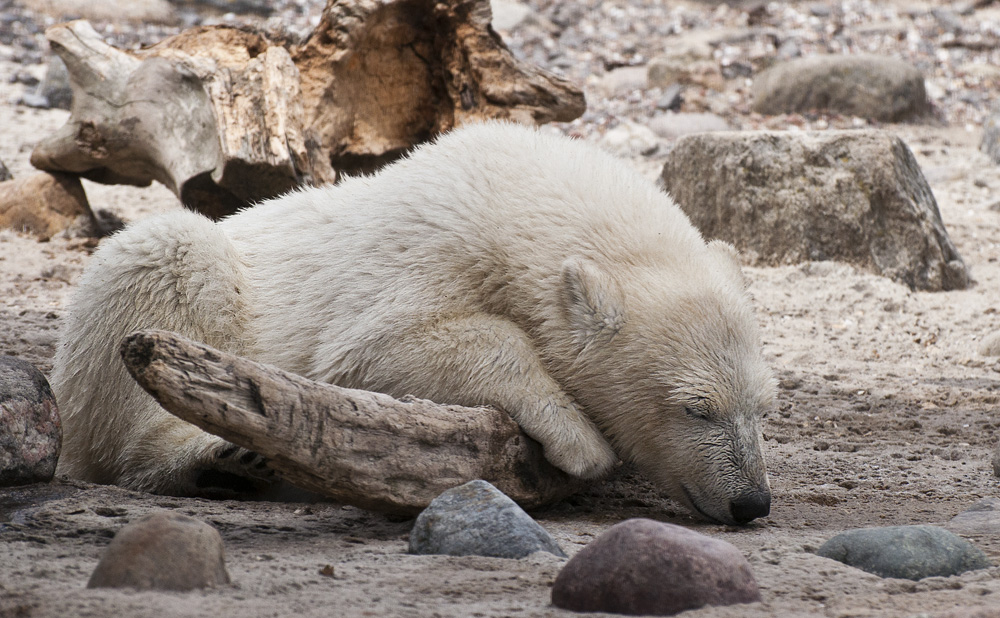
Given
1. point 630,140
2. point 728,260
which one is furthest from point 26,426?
point 630,140

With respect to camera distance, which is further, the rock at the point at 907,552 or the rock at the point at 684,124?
the rock at the point at 684,124

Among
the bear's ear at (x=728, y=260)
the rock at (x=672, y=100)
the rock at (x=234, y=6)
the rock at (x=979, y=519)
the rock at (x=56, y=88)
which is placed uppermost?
the rock at (x=234, y=6)

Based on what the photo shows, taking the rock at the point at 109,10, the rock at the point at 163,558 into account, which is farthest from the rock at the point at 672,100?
the rock at the point at 163,558

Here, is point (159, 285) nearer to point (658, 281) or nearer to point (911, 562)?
point (658, 281)

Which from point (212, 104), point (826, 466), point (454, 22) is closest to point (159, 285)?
point (212, 104)

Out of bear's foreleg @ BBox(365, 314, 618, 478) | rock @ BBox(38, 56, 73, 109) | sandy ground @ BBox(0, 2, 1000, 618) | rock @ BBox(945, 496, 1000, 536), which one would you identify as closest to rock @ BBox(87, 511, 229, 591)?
sandy ground @ BBox(0, 2, 1000, 618)

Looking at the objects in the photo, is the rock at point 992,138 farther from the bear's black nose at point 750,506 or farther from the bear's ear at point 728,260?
the bear's black nose at point 750,506

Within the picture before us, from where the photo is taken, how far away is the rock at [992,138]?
1033cm

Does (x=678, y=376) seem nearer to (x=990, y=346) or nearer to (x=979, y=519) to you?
(x=979, y=519)

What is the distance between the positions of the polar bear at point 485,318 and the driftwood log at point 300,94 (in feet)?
6.95

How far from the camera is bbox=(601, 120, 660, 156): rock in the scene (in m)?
10.7

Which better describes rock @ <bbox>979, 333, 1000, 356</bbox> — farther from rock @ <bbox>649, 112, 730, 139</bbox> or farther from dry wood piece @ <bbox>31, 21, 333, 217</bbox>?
rock @ <bbox>649, 112, 730, 139</bbox>

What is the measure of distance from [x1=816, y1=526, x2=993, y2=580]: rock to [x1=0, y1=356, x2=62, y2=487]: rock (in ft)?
8.38

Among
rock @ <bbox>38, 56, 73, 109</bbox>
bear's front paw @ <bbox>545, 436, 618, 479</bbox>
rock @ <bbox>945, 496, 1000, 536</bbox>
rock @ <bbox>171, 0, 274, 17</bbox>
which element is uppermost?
rock @ <bbox>171, 0, 274, 17</bbox>
